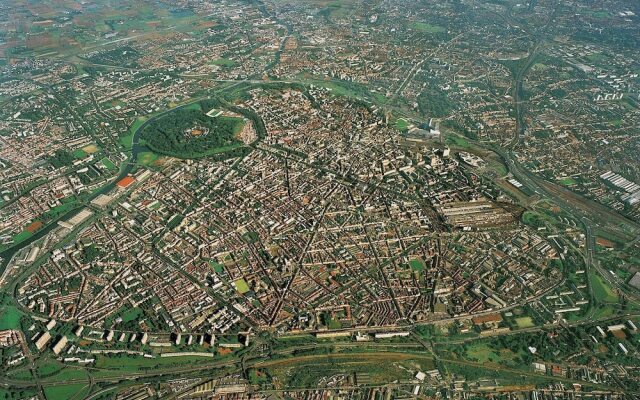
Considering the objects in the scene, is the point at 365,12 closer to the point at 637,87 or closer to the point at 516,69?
Result: the point at 516,69

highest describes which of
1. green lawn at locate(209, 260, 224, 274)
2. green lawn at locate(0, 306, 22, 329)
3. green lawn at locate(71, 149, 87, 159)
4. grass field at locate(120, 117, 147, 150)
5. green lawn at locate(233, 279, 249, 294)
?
green lawn at locate(0, 306, 22, 329)

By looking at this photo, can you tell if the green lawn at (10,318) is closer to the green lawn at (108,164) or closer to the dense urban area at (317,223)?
the dense urban area at (317,223)

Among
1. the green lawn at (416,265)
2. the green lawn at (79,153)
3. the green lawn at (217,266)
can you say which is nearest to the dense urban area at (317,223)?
the green lawn at (217,266)

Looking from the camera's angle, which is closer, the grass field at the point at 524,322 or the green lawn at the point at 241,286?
the grass field at the point at 524,322

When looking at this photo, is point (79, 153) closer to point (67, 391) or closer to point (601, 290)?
point (67, 391)

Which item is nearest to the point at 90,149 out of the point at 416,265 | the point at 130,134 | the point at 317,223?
the point at 130,134

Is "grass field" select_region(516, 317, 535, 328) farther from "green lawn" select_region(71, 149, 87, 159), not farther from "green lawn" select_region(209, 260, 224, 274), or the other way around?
"green lawn" select_region(71, 149, 87, 159)

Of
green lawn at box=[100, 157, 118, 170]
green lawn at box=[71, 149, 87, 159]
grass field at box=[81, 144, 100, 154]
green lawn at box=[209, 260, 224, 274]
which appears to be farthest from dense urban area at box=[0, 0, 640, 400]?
grass field at box=[81, 144, 100, 154]

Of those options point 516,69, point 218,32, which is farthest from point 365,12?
point 516,69
